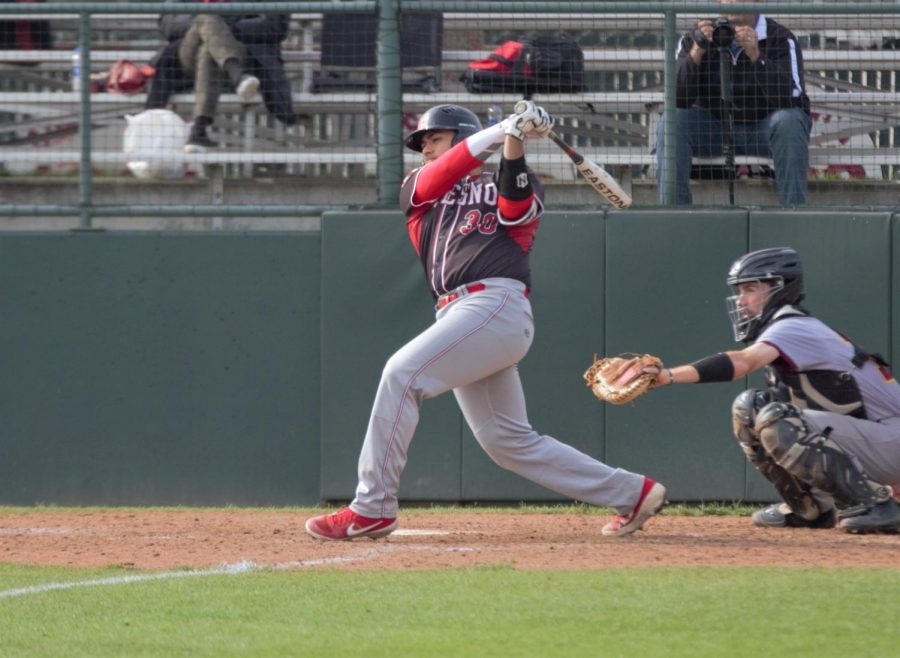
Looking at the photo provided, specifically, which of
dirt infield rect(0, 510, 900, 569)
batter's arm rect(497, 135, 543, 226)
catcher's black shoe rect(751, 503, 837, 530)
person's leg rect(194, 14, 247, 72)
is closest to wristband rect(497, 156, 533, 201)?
batter's arm rect(497, 135, 543, 226)

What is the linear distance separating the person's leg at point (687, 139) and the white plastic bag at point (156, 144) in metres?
2.90

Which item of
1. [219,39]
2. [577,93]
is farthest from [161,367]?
[577,93]

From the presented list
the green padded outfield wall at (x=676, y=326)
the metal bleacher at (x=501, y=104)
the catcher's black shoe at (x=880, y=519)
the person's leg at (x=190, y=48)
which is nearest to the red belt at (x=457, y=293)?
the green padded outfield wall at (x=676, y=326)

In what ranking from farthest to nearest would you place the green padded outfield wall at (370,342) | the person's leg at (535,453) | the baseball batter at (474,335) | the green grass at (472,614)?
the green padded outfield wall at (370,342) → the person's leg at (535,453) → the baseball batter at (474,335) → the green grass at (472,614)

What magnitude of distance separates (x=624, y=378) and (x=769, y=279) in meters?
0.88

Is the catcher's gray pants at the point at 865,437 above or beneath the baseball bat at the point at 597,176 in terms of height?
beneath

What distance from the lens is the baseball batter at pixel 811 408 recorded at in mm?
5469

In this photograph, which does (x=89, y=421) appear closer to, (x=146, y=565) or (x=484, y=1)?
(x=146, y=565)

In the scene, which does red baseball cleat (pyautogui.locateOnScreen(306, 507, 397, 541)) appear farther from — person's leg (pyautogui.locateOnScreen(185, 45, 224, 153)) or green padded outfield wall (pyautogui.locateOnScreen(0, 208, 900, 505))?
person's leg (pyautogui.locateOnScreen(185, 45, 224, 153))

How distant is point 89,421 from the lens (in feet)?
Answer: 23.9

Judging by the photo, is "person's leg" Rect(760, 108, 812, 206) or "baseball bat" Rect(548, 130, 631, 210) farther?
"person's leg" Rect(760, 108, 812, 206)

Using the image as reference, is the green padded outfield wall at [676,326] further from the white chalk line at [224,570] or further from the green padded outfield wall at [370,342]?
the white chalk line at [224,570]

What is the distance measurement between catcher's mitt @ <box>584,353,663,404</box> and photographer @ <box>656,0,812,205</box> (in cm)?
217

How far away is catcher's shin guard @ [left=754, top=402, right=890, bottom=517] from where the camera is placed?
5449 mm
